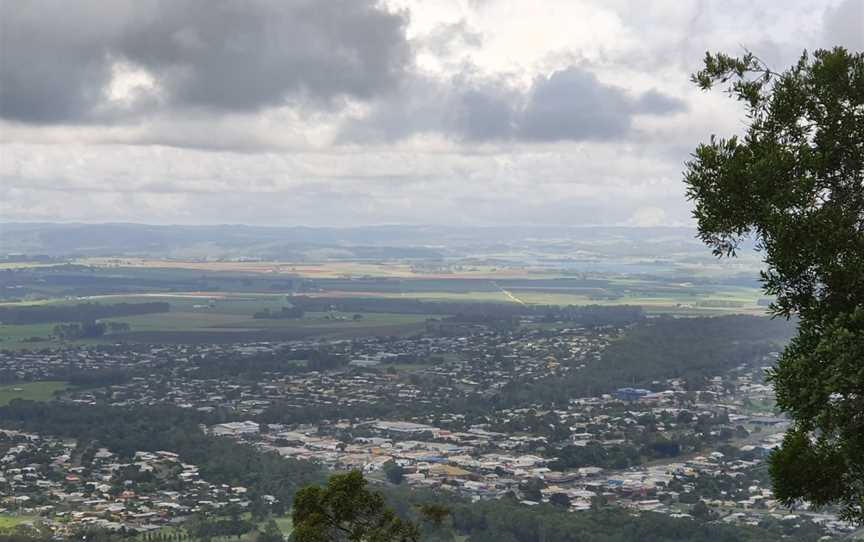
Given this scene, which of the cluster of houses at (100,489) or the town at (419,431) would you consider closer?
the cluster of houses at (100,489)

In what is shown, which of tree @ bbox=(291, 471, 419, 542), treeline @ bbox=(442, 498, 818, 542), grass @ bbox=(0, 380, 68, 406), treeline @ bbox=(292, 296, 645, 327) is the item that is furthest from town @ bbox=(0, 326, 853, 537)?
tree @ bbox=(291, 471, 419, 542)

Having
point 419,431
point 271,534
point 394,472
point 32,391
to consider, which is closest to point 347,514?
point 271,534

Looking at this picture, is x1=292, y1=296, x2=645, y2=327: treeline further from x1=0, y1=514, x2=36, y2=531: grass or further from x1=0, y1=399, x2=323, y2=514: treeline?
x1=0, y1=514, x2=36, y2=531: grass

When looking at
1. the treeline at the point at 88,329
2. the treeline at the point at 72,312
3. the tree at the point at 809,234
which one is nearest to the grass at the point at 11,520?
the tree at the point at 809,234

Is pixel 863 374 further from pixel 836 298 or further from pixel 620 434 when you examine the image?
pixel 620 434

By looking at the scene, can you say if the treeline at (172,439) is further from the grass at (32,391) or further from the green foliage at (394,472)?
the green foliage at (394,472)

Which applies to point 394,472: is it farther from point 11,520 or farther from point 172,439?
point 172,439
